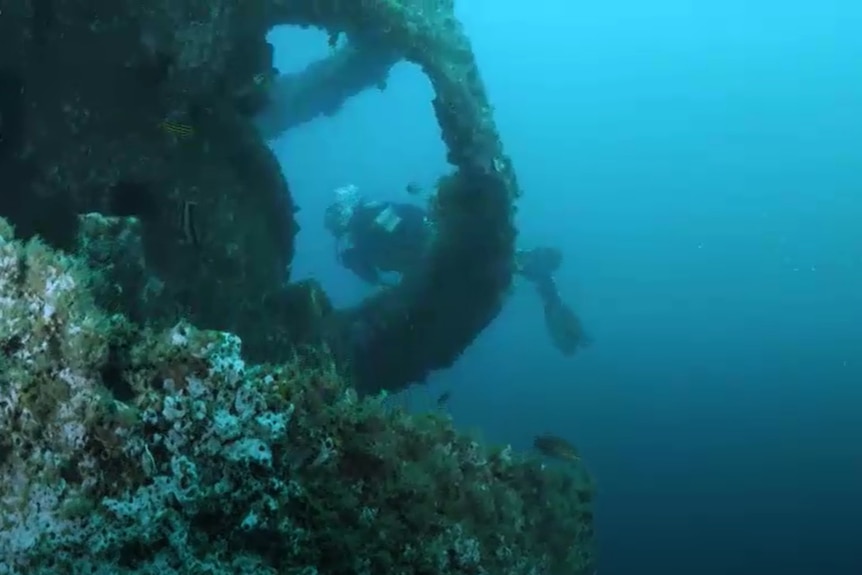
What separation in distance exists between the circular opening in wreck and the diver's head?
11.7 inches

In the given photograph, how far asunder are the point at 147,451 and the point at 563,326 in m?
20.3

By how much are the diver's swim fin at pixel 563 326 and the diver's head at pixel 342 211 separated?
865 centimetres

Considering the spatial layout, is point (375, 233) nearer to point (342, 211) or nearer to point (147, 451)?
point (342, 211)

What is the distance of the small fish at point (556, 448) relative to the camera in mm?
8054

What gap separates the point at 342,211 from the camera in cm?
1525

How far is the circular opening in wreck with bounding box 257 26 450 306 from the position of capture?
1620cm

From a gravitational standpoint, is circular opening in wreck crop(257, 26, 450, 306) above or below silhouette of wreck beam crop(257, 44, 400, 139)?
above

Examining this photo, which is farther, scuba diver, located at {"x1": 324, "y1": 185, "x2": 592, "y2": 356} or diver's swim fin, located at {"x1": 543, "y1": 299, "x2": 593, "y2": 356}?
diver's swim fin, located at {"x1": 543, "y1": 299, "x2": 593, "y2": 356}

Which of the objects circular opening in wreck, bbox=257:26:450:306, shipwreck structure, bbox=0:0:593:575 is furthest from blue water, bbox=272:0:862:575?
shipwreck structure, bbox=0:0:593:575

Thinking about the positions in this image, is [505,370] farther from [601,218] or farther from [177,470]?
[177,470]

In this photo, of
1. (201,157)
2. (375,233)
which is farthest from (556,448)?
(375,233)

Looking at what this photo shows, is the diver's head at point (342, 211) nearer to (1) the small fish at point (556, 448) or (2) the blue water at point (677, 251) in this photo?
(2) the blue water at point (677, 251)

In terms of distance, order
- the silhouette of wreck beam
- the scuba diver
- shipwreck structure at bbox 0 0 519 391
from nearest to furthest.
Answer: shipwreck structure at bbox 0 0 519 391 → the scuba diver → the silhouette of wreck beam

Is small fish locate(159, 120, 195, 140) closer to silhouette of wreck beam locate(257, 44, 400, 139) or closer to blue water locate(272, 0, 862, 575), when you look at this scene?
blue water locate(272, 0, 862, 575)
